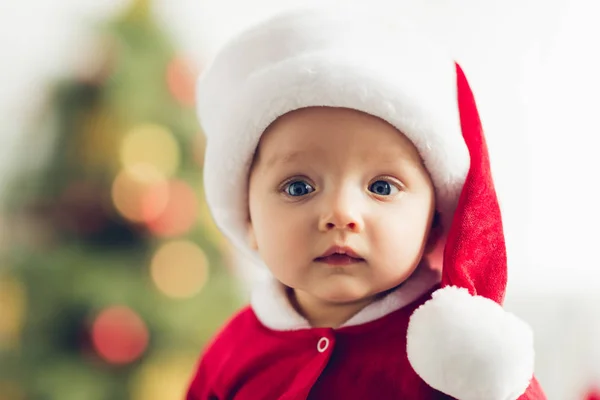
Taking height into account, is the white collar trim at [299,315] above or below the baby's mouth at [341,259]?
below

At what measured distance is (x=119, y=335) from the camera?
5.03 ft

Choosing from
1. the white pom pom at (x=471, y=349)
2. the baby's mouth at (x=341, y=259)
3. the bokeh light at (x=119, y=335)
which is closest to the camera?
the white pom pom at (x=471, y=349)

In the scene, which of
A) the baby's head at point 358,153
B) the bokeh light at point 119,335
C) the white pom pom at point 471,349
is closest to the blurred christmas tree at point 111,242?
the bokeh light at point 119,335

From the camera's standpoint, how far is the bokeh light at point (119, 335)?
4.98 ft

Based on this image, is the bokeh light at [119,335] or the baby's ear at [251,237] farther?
the bokeh light at [119,335]

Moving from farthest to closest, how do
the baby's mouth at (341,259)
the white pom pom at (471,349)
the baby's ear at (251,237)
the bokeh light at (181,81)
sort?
the bokeh light at (181,81)
the baby's ear at (251,237)
the baby's mouth at (341,259)
the white pom pom at (471,349)

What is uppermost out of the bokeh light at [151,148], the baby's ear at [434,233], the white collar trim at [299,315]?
the baby's ear at [434,233]

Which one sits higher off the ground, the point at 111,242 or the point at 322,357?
the point at 322,357

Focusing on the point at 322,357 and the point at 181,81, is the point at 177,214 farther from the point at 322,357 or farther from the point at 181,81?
the point at 322,357

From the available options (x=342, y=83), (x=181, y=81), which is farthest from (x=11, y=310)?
(x=342, y=83)

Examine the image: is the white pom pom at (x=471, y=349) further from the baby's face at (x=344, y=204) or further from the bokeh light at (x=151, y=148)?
the bokeh light at (x=151, y=148)

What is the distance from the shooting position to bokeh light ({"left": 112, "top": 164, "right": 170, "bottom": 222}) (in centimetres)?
153

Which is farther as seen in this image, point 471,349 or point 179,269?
point 179,269

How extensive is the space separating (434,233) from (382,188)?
0.40ft
